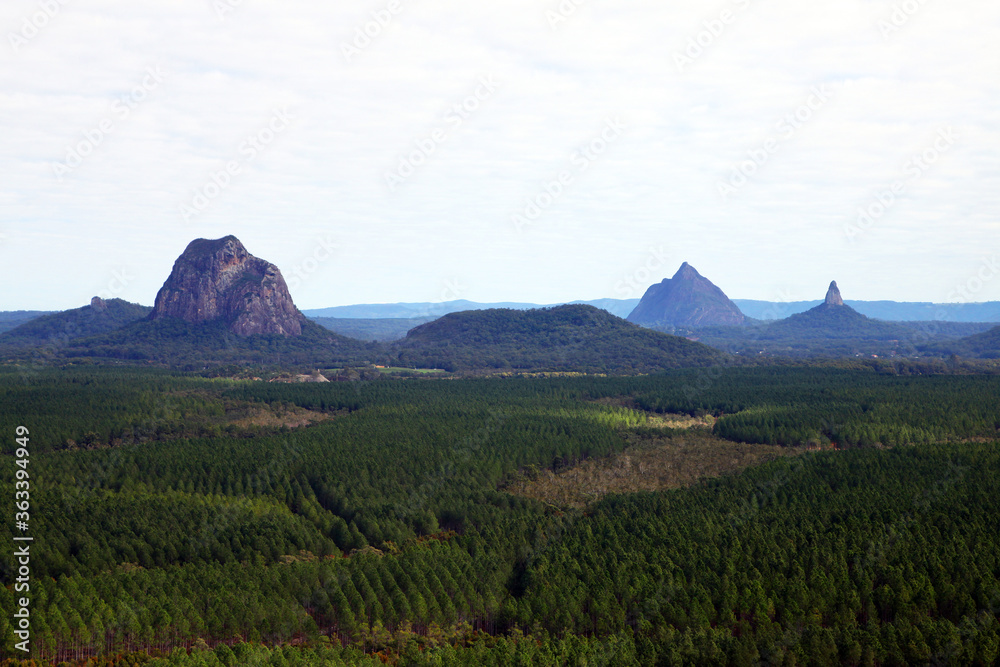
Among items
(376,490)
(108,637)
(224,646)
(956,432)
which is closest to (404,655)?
(224,646)

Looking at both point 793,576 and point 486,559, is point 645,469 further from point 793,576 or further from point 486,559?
point 793,576

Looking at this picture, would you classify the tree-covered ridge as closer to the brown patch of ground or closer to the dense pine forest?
the dense pine forest

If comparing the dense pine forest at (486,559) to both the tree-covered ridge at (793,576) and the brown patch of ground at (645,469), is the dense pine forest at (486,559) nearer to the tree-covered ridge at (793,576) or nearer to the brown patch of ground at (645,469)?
the tree-covered ridge at (793,576)

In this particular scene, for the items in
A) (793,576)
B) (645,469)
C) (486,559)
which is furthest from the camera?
(645,469)

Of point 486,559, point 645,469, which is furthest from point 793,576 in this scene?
point 645,469

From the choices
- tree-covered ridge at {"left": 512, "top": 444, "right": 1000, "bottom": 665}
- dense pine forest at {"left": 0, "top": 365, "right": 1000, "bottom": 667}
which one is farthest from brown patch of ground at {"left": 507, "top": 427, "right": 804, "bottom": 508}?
tree-covered ridge at {"left": 512, "top": 444, "right": 1000, "bottom": 665}
